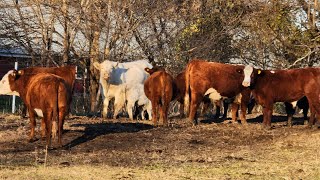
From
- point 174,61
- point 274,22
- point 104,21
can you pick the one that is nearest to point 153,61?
point 174,61

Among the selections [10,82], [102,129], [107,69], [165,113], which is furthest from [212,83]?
[10,82]

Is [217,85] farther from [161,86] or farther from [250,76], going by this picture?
[161,86]

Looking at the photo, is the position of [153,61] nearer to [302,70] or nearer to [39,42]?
[39,42]

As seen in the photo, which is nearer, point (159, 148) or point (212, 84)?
point (159, 148)

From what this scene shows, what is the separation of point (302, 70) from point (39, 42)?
957cm

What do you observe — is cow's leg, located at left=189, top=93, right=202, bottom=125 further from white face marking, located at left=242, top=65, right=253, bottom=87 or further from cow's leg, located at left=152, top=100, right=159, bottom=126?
white face marking, located at left=242, top=65, right=253, bottom=87

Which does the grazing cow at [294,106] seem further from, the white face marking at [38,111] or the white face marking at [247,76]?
the white face marking at [38,111]

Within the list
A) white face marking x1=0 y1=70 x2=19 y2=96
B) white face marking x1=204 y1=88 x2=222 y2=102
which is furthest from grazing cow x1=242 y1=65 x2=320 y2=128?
white face marking x1=0 y1=70 x2=19 y2=96

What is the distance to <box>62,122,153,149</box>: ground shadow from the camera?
13.9 m

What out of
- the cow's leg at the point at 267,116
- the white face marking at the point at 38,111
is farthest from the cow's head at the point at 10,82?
the cow's leg at the point at 267,116

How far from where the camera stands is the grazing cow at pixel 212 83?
1858 cm

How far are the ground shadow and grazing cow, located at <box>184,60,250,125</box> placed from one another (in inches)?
70.3

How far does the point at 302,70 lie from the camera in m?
17.6

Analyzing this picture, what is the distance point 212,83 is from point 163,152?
6219 mm
